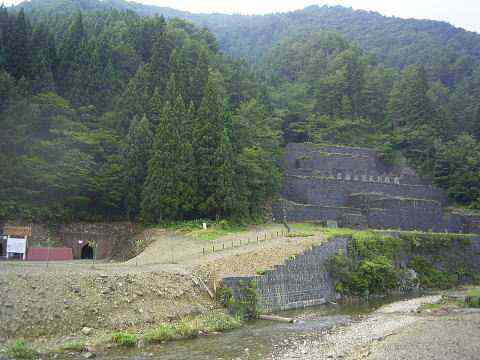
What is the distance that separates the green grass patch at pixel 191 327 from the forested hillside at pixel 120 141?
13618mm

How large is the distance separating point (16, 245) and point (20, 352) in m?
13.9

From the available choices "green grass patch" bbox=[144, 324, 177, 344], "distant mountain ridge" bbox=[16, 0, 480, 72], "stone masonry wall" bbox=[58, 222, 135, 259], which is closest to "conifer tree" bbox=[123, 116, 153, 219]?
"stone masonry wall" bbox=[58, 222, 135, 259]

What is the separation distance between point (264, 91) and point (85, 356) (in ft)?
134

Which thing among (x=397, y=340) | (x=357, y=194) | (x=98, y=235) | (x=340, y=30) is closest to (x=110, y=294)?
(x=397, y=340)

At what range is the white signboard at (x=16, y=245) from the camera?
2462 cm

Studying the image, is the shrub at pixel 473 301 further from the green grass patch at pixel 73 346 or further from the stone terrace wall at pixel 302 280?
the green grass patch at pixel 73 346

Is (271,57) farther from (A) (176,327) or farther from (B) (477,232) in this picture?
(A) (176,327)

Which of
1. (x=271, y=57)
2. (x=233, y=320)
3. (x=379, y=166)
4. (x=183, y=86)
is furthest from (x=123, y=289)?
(x=271, y=57)

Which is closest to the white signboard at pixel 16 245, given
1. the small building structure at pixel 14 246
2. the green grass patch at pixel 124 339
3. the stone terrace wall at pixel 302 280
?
the small building structure at pixel 14 246

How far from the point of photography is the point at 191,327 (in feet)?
50.0

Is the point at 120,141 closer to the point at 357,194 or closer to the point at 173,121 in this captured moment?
the point at 173,121

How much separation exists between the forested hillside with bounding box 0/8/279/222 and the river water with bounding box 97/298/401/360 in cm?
1263

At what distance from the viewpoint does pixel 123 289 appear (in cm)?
1625

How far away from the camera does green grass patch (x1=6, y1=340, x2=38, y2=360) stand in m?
12.0
